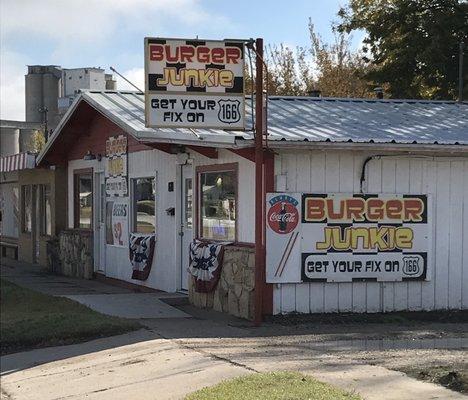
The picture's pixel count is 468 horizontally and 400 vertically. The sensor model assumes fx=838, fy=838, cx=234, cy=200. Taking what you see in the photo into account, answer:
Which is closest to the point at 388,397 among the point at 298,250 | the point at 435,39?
the point at 298,250

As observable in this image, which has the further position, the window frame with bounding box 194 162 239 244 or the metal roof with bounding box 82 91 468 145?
the window frame with bounding box 194 162 239 244

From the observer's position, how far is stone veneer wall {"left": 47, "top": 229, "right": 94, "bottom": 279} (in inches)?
760

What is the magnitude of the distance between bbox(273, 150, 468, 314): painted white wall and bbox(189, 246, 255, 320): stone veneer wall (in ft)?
1.33

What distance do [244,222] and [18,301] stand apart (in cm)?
456

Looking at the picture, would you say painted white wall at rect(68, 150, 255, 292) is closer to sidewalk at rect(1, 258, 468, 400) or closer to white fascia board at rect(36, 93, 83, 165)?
white fascia board at rect(36, 93, 83, 165)

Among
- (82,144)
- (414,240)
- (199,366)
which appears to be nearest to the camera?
(199,366)

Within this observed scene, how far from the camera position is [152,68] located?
1146 centimetres

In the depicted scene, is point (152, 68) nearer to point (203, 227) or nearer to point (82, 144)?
point (203, 227)

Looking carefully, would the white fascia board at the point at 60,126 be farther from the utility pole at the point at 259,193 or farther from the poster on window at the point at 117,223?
the utility pole at the point at 259,193

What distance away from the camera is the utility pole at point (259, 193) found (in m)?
11.3

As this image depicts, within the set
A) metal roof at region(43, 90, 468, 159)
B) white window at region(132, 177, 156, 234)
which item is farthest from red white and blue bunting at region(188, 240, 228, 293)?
white window at region(132, 177, 156, 234)

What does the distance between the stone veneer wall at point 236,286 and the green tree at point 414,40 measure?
13.5 metres

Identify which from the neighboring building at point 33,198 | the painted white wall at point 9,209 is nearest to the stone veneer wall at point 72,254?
the neighboring building at point 33,198

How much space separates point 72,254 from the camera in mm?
20125
